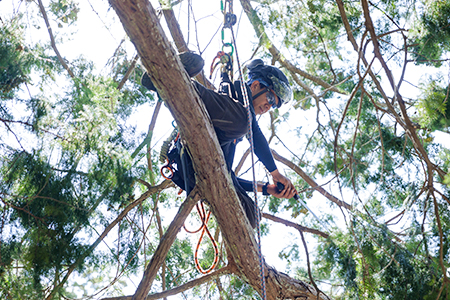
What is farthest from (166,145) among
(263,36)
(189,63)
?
(263,36)

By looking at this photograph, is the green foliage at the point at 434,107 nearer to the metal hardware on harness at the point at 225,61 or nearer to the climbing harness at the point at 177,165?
the metal hardware on harness at the point at 225,61

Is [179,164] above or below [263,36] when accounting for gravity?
Result: below

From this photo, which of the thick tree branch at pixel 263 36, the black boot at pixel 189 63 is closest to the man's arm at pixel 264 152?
the black boot at pixel 189 63

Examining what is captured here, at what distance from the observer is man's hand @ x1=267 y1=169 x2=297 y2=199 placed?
2167 mm

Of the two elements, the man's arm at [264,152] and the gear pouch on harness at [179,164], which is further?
the man's arm at [264,152]

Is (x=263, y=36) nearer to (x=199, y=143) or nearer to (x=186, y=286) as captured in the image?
(x=199, y=143)

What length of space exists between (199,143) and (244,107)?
1.25 ft

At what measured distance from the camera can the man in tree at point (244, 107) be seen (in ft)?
5.80

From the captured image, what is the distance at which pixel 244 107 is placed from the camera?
6.27 ft

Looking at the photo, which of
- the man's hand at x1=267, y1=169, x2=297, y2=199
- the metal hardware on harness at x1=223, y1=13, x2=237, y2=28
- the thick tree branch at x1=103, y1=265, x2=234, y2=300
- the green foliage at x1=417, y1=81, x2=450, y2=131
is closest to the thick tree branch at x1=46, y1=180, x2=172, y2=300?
the thick tree branch at x1=103, y1=265, x2=234, y2=300

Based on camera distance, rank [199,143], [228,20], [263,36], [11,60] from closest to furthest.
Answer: [199,143], [228,20], [11,60], [263,36]

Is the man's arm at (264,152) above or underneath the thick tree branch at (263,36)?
underneath

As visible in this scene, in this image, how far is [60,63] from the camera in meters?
3.08

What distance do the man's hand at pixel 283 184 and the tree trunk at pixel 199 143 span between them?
43 cm
